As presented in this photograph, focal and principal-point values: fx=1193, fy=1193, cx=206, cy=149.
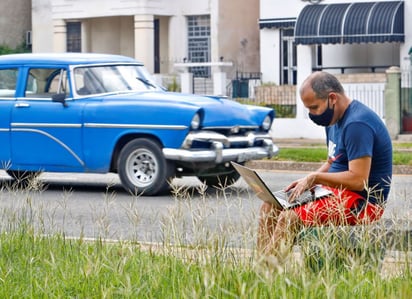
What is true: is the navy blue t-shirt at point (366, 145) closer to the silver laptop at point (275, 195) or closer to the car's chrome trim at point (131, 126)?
the silver laptop at point (275, 195)

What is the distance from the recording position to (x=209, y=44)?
39.5m

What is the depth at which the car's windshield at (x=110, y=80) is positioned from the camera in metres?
16.0

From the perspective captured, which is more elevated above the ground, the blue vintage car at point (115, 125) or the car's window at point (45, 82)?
the car's window at point (45, 82)

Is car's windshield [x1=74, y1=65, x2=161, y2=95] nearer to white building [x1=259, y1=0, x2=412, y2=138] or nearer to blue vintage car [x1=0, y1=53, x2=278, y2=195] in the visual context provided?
blue vintage car [x1=0, y1=53, x2=278, y2=195]

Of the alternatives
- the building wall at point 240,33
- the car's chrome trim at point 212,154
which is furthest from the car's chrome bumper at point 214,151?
the building wall at point 240,33

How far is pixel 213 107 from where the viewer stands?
15289mm

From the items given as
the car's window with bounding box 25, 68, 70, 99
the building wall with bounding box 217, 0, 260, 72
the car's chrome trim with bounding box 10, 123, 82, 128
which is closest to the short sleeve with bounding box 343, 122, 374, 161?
the car's chrome trim with bounding box 10, 123, 82, 128

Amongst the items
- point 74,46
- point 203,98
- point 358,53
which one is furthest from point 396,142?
point 74,46

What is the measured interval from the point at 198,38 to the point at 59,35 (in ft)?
16.7

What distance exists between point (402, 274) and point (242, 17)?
32.8m

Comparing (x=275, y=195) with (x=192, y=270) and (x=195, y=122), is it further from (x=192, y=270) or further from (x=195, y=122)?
(x=195, y=122)

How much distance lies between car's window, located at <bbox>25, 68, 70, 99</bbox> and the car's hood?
0.75m

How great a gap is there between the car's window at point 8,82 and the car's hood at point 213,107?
1.44 meters

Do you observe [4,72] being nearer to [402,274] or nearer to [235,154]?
[235,154]
